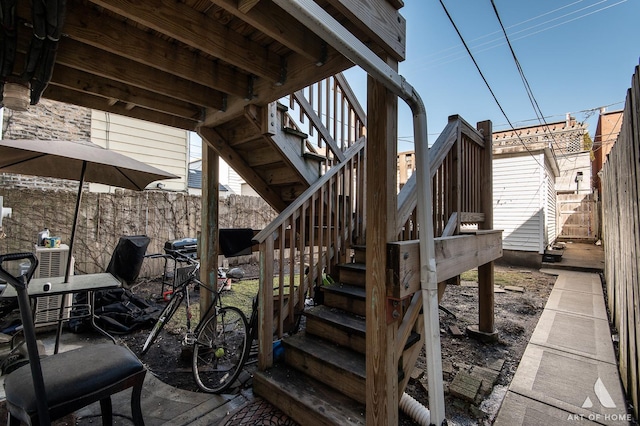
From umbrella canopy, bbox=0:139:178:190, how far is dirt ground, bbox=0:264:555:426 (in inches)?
72.0

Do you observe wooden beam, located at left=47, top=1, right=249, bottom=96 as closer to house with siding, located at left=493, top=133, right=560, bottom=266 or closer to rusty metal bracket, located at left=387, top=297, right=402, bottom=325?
rusty metal bracket, located at left=387, top=297, right=402, bottom=325

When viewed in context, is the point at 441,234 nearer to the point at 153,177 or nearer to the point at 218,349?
the point at 218,349

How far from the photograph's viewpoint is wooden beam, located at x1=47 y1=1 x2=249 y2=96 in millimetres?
1610

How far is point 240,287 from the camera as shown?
18.6 ft

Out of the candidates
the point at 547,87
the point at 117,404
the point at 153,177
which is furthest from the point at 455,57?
the point at 117,404

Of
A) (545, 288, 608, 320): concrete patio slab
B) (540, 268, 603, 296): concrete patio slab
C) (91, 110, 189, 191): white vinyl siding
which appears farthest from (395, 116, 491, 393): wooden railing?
(91, 110, 189, 191): white vinyl siding

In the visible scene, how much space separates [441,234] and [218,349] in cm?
226

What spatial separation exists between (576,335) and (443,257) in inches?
108

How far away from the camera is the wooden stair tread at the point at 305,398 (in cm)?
177

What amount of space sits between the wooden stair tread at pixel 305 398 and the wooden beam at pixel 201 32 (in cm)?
224

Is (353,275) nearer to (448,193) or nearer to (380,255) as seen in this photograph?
(448,193)

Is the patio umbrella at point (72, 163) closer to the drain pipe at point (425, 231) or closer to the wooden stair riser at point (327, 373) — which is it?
the wooden stair riser at point (327, 373)

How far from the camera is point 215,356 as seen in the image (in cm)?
271

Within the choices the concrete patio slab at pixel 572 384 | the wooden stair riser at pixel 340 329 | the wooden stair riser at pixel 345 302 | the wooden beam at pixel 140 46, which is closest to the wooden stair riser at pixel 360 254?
the wooden stair riser at pixel 345 302
